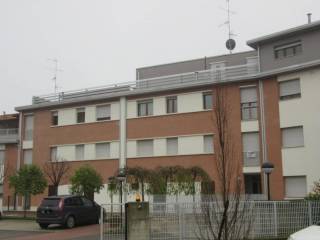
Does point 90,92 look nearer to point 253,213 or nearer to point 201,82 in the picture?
point 201,82

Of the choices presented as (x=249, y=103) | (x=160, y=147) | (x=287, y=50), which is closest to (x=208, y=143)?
(x=160, y=147)

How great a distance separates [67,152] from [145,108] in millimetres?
7492

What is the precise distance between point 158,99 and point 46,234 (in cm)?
1473

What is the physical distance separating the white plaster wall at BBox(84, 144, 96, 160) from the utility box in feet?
71.9

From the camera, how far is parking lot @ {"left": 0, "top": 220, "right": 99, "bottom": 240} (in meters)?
20.8

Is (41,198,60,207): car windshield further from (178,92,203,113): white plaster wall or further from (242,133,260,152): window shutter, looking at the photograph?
(242,133,260,152): window shutter

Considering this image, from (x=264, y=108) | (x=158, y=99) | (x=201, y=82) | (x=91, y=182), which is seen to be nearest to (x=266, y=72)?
(x=264, y=108)

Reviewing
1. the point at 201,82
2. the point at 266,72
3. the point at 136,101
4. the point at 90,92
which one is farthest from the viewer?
the point at 90,92

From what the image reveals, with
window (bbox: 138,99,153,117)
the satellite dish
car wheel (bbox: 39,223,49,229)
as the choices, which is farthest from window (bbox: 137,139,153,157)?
the satellite dish

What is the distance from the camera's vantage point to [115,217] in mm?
15344

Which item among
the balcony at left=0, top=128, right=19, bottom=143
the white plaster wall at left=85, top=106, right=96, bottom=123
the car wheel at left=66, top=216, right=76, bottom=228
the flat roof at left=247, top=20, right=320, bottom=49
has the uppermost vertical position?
the flat roof at left=247, top=20, right=320, bottom=49

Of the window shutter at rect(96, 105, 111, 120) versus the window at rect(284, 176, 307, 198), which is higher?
the window shutter at rect(96, 105, 111, 120)

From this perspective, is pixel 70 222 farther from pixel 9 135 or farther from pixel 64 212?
pixel 9 135

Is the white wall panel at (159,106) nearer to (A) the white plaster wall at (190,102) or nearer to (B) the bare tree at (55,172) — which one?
(A) the white plaster wall at (190,102)
